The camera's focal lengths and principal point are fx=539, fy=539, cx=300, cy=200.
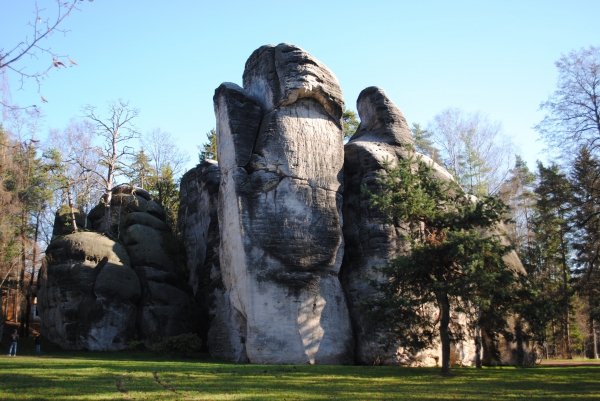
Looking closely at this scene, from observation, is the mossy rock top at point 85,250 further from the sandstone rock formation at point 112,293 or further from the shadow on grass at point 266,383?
the shadow on grass at point 266,383

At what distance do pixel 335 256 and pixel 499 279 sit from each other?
654 cm

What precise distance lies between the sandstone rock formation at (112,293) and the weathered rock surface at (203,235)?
0.68 metres

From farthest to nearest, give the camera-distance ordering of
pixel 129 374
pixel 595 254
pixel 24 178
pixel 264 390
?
pixel 24 178
pixel 595 254
pixel 129 374
pixel 264 390

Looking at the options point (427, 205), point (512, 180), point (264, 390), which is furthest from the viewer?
point (512, 180)

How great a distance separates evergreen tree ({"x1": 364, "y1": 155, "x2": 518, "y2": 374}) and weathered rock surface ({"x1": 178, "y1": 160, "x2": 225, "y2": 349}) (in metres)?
8.46

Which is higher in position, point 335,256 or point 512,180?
point 512,180

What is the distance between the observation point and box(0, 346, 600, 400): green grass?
1030cm

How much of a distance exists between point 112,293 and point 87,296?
1098mm

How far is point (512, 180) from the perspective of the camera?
1443 inches

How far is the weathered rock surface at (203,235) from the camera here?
24156 millimetres

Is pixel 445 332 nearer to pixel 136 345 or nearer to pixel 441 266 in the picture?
pixel 441 266

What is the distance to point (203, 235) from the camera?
2816 cm

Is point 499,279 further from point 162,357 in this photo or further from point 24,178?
point 24,178

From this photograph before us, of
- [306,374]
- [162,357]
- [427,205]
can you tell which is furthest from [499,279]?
[162,357]
